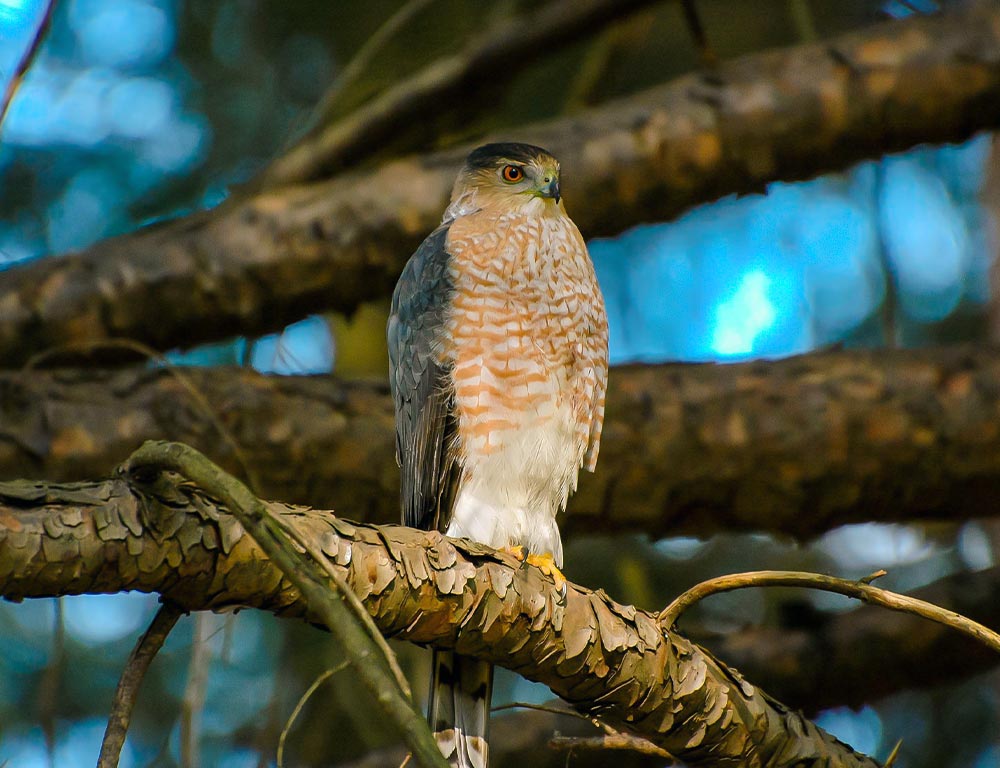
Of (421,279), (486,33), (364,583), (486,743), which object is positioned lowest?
(486,743)

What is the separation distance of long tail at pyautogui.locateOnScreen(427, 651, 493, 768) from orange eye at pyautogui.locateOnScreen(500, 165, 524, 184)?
5.99 ft

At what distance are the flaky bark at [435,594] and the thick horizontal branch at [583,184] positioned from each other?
2.45m

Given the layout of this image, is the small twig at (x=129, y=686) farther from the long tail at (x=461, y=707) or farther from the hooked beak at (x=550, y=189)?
the hooked beak at (x=550, y=189)

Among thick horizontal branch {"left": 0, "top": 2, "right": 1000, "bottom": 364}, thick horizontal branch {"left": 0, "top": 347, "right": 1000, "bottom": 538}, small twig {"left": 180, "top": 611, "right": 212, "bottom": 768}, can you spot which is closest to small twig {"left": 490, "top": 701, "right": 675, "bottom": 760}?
small twig {"left": 180, "top": 611, "right": 212, "bottom": 768}

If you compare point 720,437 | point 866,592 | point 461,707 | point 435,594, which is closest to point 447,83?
point 720,437

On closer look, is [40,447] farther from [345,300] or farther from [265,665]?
[265,665]

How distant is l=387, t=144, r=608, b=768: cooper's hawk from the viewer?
3475 millimetres

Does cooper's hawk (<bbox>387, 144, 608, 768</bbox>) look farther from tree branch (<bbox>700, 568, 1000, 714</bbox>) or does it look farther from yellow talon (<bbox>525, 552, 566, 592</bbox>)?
tree branch (<bbox>700, 568, 1000, 714</bbox>)

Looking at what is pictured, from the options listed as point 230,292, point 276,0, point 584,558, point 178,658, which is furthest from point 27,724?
point 276,0

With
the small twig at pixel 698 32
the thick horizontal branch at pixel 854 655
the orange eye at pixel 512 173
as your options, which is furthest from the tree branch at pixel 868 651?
the small twig at pixel 698 32

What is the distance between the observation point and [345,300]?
4750 millimetres

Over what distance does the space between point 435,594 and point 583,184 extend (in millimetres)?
2815

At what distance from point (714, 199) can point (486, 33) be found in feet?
4.31

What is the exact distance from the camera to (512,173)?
158 inches
